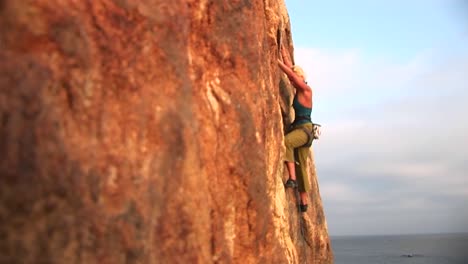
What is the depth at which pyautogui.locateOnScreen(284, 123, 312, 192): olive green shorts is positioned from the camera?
11.6 metres

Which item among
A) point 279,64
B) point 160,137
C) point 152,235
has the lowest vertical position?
point 152,235

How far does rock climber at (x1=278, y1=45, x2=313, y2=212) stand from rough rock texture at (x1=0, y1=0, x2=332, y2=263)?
3.02 m

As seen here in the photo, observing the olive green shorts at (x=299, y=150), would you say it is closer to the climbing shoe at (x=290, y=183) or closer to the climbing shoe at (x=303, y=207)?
the climbing shoe at (x=303, y=207)

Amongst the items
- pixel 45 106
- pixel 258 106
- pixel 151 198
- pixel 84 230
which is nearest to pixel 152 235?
pixel 151 198

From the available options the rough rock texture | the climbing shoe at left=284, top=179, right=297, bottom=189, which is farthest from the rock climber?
the rough rock texture

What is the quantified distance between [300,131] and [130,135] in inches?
256

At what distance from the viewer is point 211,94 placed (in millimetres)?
8023

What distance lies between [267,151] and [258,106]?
116 centimetres

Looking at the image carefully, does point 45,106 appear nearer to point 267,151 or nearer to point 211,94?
point 211,94

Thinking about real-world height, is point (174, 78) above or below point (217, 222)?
above

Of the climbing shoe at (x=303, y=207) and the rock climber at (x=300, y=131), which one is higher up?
the rock climber at (x=300, y=131)

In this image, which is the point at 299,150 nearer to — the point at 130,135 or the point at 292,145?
the point at 292,145

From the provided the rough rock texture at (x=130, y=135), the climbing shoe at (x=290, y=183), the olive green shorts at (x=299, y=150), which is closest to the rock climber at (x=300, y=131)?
the olive green shorts at (x=299, y=150)

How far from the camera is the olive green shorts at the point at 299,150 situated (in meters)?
11.6
